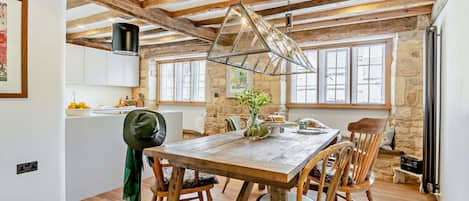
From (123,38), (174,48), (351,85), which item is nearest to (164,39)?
(174,48)

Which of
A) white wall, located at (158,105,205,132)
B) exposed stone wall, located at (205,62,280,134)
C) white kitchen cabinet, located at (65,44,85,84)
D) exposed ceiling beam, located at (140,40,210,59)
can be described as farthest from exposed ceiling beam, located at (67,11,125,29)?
white wall, located at (158,105,205,132)

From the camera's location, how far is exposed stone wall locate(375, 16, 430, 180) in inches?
146

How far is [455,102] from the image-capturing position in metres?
2.13

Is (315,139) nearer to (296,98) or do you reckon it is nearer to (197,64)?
(296,98)

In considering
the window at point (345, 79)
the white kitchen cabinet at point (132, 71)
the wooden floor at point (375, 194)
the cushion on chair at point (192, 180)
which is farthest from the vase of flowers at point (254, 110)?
the white kitchen cabinet at point (132, 71)

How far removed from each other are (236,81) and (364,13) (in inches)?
93.5

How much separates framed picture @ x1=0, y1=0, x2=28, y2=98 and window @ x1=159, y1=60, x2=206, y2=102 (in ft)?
13.3

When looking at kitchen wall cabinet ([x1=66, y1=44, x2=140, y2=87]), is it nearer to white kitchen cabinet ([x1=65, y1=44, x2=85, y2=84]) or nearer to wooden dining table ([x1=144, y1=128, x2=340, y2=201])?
white kitchen cabinet ([x1=65, y1=44, x2=85, y2=84])

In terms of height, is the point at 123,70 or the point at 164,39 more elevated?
the point at 164,39

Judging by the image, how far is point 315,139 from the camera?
255 centimetres

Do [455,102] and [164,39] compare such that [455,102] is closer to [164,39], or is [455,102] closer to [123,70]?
[164,39]

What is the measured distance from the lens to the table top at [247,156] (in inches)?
60.1

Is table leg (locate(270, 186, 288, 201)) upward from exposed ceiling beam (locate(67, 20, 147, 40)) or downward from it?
downward

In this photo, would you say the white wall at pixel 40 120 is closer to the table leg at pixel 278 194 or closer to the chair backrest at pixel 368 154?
the table leg at pixel 278 194
